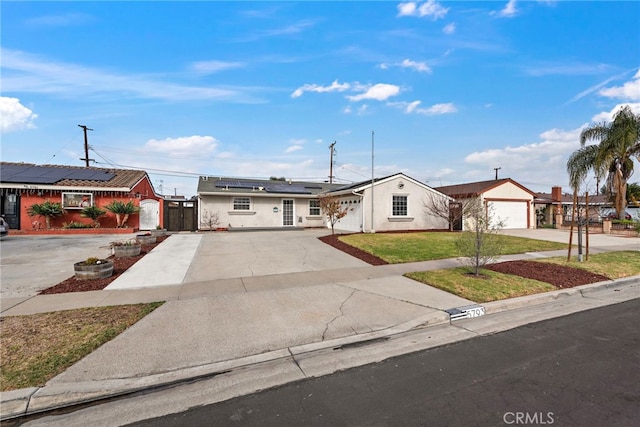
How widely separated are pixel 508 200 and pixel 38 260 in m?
28.5

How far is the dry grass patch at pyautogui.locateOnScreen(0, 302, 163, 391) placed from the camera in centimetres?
337

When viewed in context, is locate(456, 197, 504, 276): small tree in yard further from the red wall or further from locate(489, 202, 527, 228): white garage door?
the red wall

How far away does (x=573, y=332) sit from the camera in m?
4.64

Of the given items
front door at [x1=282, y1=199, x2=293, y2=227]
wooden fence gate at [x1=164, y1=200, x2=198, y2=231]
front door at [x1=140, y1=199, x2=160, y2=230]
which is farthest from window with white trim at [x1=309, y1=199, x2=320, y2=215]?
front door at [x1=140, y1=199, x2=160, y2=230]

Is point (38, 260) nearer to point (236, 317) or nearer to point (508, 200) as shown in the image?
point (236, 317)

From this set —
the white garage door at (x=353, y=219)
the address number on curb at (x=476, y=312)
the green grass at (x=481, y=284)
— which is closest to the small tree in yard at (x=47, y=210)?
the white garage door at (x=353, y=219)

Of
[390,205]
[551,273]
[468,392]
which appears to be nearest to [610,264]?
[551,273]

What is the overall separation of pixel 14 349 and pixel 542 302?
896 centimetres

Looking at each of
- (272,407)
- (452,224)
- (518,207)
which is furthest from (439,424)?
(518,207)

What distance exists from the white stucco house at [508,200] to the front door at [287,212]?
1329 centimetres

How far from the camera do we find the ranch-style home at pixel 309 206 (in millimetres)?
19141

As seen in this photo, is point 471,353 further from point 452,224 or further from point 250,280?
point 452,224

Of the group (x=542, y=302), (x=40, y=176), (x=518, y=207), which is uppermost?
(x=40, y=176)

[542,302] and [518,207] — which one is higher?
[518,207]
